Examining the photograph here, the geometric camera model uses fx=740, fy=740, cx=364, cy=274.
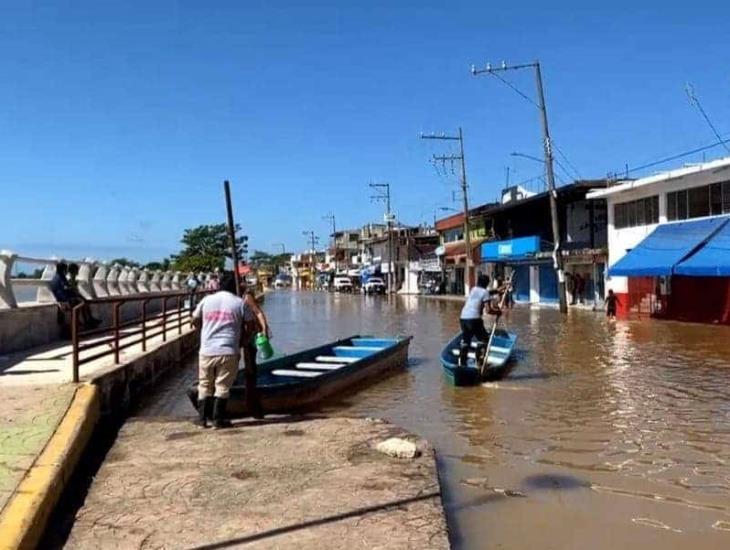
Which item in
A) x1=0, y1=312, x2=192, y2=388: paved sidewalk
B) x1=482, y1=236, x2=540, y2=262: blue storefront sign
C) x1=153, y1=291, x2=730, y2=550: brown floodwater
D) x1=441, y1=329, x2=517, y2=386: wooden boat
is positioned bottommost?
x1=153, y1=291, x2=730, y2=550: brown floodwater

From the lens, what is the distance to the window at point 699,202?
2703cm

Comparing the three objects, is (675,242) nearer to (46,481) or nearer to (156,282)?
(156,282)

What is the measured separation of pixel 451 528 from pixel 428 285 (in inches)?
2634

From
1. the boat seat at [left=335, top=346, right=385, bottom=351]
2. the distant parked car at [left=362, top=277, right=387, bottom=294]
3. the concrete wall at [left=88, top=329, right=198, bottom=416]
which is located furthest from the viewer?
the distant parked car at [left=362, top=277, right=387, bottom=294]

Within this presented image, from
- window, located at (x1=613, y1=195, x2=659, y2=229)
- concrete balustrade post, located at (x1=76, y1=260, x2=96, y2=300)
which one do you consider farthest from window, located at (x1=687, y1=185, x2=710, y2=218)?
concrete balustrade post, located at (x1=76, y1=260, x2=96, y2=300)

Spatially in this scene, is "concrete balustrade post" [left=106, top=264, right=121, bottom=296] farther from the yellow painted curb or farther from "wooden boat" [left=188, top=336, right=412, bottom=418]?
the yellow painted curb

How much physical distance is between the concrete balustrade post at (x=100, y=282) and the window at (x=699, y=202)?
21464 mm

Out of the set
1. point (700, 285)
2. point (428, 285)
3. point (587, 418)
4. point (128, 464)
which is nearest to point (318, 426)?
point (128, 464)

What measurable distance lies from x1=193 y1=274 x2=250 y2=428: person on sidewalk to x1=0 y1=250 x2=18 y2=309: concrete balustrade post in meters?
6.40

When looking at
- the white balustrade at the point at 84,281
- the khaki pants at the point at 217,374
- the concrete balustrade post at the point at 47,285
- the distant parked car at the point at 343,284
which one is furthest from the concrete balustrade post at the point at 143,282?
the distant parked car at the point at 343,284

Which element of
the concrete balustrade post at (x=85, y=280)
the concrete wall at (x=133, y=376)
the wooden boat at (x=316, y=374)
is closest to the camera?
the concrete wall at (x=133, y=376)

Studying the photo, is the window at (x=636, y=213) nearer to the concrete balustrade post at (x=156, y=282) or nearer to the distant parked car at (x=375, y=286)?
the concrete balustrade post at (x=156, y=282)

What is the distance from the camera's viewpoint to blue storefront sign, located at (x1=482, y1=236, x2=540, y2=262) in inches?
1692

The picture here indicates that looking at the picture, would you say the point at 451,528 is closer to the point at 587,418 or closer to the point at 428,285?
the point at 587,418
